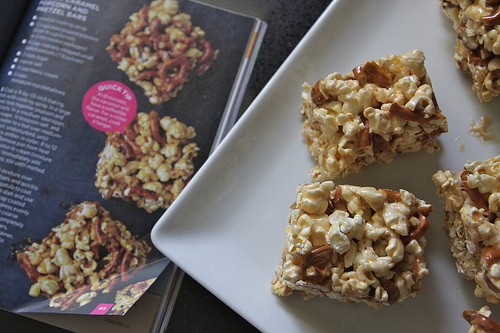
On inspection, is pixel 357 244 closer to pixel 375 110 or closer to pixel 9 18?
pixel 375 110

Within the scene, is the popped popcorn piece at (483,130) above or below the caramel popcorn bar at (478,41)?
below

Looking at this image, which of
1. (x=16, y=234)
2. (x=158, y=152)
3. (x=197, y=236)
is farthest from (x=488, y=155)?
(x=16, y=234)

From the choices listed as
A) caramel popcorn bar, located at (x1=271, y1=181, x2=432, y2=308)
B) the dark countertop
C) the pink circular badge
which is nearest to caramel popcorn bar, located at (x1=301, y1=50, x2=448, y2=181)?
caramel popcorn bar, located at (x1=271, y1=181, x2=432, y2=308)

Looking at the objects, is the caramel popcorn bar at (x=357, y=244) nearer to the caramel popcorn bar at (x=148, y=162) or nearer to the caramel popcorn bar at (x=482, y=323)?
the caramel popcorn bar at (x=482, y=323)

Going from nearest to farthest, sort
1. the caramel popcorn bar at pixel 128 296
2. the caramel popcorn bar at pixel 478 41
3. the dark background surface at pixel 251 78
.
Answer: the caramel popcorn bar at pixel 478 41 < the caramel popcorn bar at pixel 128 296 < the dark background surface at pixel 251 78

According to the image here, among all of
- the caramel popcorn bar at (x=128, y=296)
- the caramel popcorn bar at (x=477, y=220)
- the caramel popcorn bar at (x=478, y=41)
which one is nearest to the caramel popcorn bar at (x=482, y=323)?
the caramel popcorn bar at (x=477, y=220)

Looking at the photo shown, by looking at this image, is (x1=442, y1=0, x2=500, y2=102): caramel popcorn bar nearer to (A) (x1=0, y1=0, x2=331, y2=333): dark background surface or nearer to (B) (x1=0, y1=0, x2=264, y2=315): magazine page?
(A) (x1=0, y1=0, x2=331, y2=333): dark background surface

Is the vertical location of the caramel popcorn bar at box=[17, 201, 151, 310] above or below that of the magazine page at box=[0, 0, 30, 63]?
below
